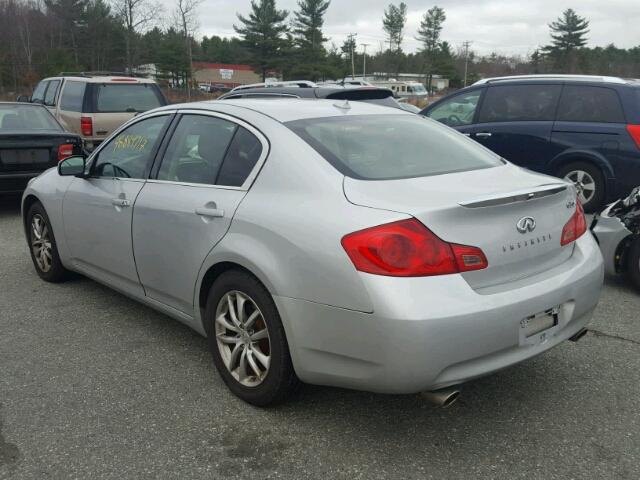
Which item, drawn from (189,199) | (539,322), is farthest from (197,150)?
(539,322)

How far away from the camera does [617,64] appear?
80.0 m

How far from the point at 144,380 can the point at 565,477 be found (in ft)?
7.12

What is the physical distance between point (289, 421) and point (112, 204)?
Answer: 192cm

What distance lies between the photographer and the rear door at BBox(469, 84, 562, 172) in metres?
7.86

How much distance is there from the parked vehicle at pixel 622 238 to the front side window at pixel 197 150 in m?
3.11

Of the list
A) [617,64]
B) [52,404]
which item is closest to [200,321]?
[52,404]

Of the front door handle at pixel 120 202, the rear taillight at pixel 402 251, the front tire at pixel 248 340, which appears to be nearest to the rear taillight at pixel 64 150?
the front door handle at pixel 120 202

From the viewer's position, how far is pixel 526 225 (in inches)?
110

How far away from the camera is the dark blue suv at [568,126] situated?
23.7 feet

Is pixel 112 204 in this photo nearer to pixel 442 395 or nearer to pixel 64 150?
pixel 442 395

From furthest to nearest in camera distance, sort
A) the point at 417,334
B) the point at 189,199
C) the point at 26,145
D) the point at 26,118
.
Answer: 1. the point at 26,118
2. the point at 26,145
3. the point at 189,199
4. the point at 417,334

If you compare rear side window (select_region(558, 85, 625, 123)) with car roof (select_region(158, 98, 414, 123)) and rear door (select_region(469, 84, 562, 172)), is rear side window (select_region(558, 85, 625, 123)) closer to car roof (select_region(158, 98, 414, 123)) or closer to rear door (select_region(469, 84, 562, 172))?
rear door (select_region(469, 84, 562, 172))

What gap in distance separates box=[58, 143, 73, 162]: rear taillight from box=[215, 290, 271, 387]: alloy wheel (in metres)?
5.69

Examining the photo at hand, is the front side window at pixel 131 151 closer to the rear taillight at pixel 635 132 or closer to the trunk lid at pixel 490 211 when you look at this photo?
the trunk lid at pixel 490 211
